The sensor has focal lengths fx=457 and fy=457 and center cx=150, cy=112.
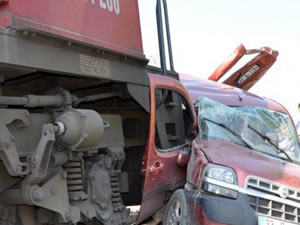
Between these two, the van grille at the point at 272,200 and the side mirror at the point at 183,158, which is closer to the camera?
the van grille at the point at 272,200

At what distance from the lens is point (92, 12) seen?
4453 mm

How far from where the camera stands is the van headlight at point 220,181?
436 centimetres

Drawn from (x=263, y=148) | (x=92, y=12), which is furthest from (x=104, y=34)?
(x=263, y=148)

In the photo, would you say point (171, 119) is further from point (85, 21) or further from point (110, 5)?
point (85, 21)

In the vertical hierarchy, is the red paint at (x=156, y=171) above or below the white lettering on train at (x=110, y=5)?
below

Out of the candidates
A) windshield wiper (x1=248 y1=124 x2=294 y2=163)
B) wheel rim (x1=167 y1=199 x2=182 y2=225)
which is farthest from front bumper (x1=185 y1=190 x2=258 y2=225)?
windshield wiper (x1=248 y1=124 x2=294 y2=163)

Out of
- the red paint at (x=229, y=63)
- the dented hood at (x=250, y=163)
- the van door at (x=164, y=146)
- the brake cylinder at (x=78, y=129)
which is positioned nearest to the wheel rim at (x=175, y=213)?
the van door at (x=164, y=146)

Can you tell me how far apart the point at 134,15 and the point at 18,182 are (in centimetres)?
221

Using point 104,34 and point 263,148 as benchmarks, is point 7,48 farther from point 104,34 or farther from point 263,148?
point 263,148

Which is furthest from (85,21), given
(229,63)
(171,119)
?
(229,63)

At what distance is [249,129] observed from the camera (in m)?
5.54

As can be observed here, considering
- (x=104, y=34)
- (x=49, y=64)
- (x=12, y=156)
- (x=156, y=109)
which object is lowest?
(x=12, y=156)

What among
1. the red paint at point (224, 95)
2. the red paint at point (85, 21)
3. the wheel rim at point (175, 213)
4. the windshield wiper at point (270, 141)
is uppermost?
the red paint at point (85, 21)

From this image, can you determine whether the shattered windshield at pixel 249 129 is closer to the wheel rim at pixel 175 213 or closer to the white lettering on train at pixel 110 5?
the wheel rim at pixel 175 213
